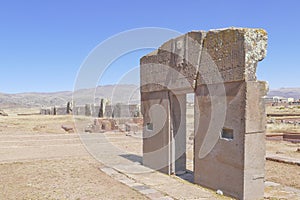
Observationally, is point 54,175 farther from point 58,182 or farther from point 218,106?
point 218,106

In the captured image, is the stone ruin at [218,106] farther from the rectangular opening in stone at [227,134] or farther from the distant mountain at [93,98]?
the distant mountain at [93,98]

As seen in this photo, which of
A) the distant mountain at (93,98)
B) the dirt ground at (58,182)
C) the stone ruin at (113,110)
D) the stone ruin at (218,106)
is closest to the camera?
the stone ruin at (218,106)

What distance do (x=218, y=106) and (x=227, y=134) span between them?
0.63 metres

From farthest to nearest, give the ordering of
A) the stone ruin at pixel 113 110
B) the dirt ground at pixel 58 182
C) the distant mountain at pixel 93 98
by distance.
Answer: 1. the distant mountain at pixel 93 98
2. the stone ruin at pixel 113 110
3. the dirt ground at pixel 58 182

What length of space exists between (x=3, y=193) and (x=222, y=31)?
5.96 meters

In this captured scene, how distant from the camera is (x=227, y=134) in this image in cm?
675

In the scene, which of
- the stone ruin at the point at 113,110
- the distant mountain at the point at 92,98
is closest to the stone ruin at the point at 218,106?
the distant mountain at the point at 92,98

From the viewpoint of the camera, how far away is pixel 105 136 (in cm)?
1891

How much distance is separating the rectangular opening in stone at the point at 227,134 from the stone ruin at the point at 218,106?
21 millimetres

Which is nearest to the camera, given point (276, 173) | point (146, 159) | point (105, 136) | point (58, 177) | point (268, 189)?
point (268, 189)

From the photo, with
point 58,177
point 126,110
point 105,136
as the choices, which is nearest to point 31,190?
point 58,177

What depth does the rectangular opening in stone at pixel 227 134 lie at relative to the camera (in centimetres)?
663

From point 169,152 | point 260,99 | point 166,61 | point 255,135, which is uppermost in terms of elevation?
point 166,61

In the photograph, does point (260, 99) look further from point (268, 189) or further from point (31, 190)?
point (31, 190)
